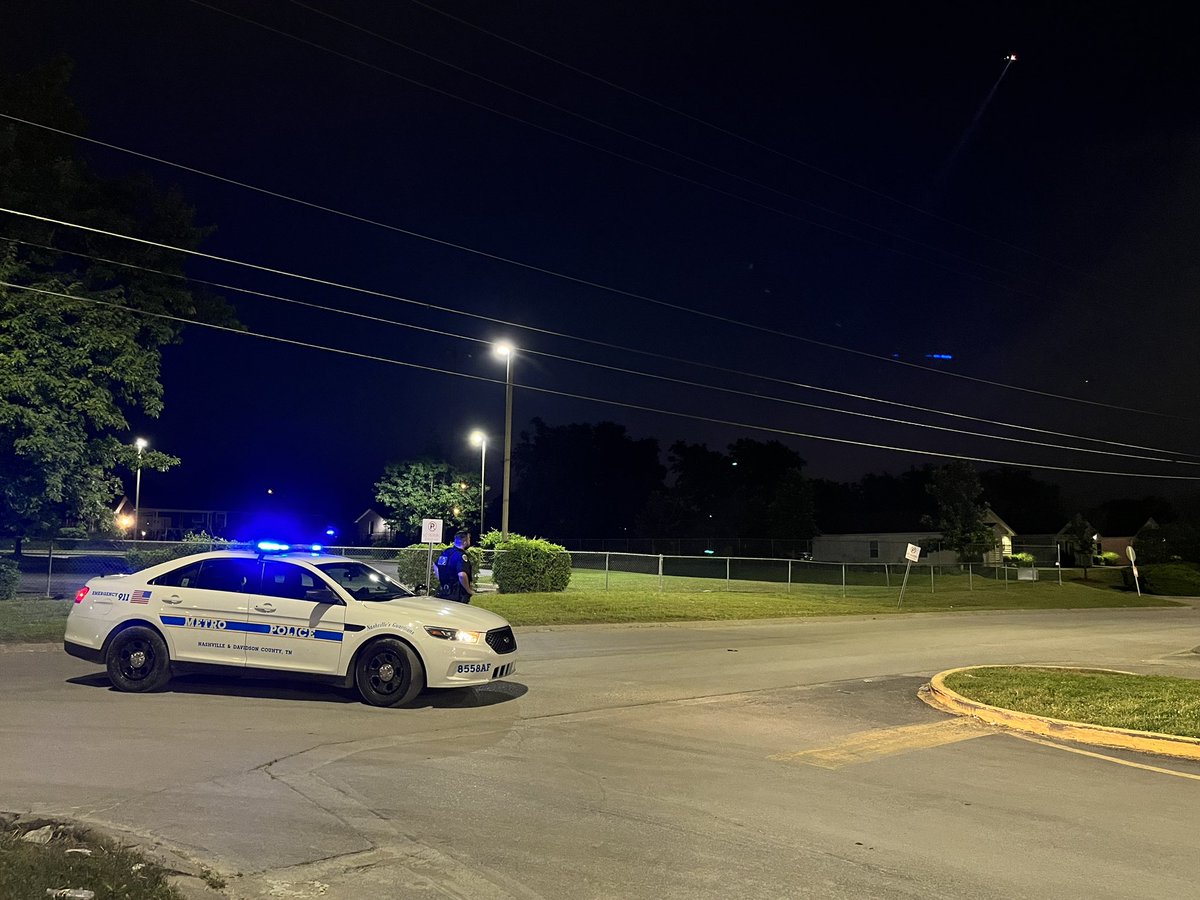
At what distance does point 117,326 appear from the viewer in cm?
2330

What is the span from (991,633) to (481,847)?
1989cm

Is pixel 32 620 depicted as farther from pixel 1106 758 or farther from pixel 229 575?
pixel 1106 758

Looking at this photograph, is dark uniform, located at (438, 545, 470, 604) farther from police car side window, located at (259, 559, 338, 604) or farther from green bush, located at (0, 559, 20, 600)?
green bush, located at (0, 559, 20, 600)

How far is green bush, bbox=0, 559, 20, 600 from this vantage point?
22.1 meters

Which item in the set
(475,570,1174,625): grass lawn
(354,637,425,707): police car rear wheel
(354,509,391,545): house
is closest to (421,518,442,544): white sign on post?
(475,570,1174,625): grass lawn

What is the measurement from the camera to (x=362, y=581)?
10406 millimetres

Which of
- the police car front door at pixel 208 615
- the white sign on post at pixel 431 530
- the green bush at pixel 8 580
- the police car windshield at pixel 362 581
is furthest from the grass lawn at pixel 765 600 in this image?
the green bush at pixel 8 580

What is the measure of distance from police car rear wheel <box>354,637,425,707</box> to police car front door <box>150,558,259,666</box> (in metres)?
1.41

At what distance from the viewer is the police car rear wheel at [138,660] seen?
32.7 feet

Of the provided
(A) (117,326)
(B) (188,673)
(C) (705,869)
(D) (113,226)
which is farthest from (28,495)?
(C) (705,869)

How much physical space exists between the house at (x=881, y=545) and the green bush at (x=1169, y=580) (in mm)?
16766

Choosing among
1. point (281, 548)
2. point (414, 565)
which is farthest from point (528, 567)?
point (281, 548)

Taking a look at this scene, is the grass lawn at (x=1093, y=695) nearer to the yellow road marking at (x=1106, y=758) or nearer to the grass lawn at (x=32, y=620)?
the yellow road marking at (x=1106, y=758)

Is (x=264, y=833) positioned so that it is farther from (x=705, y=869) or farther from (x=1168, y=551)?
(x=1168, y=551)
